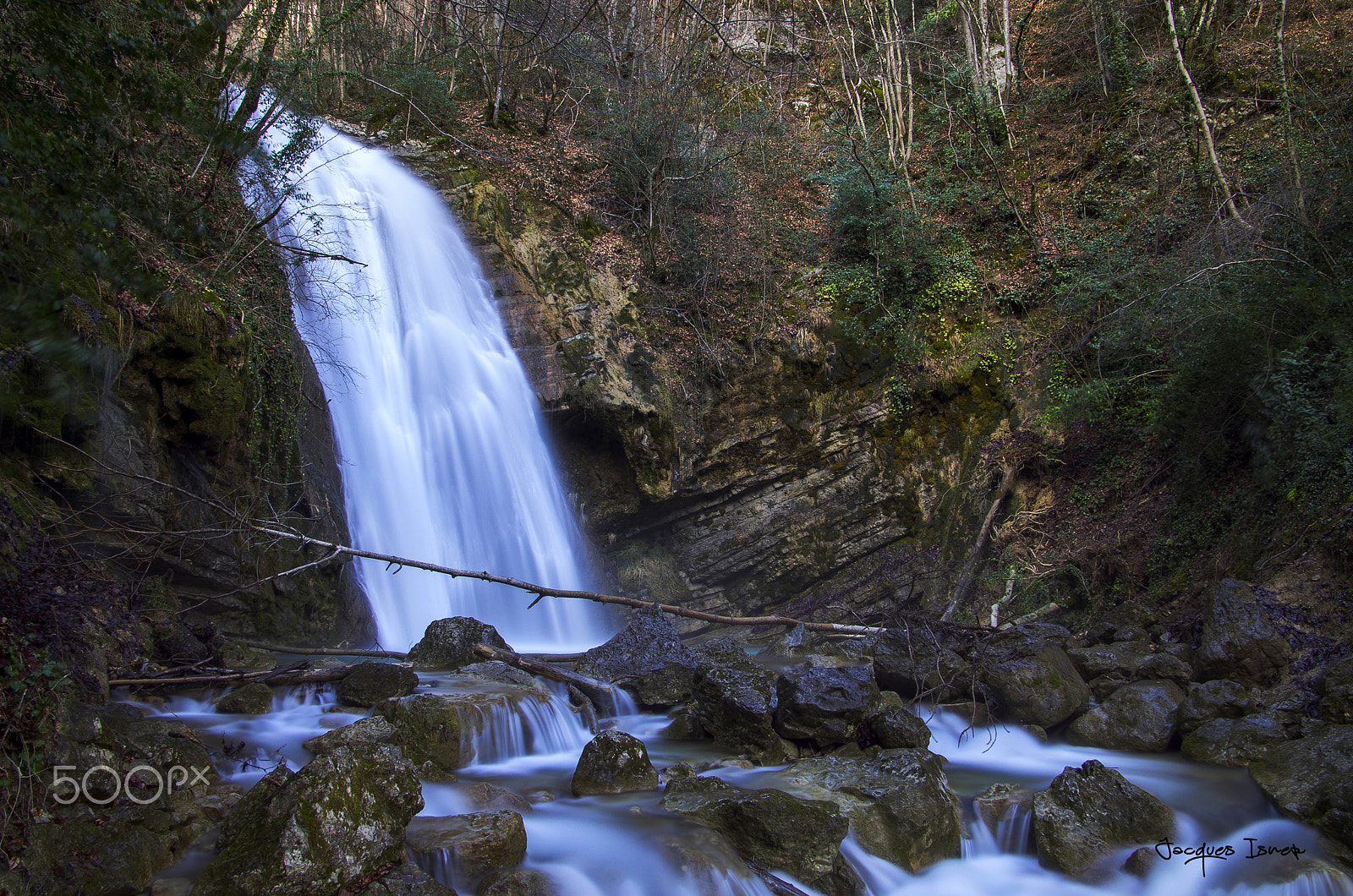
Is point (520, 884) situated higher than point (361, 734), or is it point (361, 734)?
point (361, 734)

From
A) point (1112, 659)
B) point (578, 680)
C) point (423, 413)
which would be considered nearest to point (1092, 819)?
point (1112, 659)

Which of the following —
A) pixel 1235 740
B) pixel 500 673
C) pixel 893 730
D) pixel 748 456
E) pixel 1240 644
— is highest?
pixel 748 456

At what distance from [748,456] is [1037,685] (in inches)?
241

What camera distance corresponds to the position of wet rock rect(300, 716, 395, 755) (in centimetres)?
474

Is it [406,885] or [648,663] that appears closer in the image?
[406,885]

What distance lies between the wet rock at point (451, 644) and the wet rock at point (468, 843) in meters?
3.44

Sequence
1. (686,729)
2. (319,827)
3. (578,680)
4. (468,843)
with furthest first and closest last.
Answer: (578,680), (686,729), (468,843), (319,827)

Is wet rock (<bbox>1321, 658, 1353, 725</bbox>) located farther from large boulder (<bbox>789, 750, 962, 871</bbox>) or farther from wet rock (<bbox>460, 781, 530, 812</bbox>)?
wet rock (<bbox>460, 781, 530, 812</bbox>)

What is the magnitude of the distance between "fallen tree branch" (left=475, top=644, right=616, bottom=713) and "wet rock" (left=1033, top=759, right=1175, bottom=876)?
3.76 meters

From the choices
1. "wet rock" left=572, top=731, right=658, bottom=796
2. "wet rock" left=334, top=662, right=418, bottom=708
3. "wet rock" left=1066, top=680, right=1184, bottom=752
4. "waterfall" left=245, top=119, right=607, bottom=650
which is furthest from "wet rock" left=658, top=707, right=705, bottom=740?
"waterfall" left=245, top=119, right=607, bottom=650

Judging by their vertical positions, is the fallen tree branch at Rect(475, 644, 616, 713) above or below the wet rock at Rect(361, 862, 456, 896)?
below

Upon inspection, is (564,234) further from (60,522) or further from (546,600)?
(60,522)

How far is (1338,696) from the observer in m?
5.15

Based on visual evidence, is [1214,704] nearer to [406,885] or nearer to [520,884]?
[520,884]
